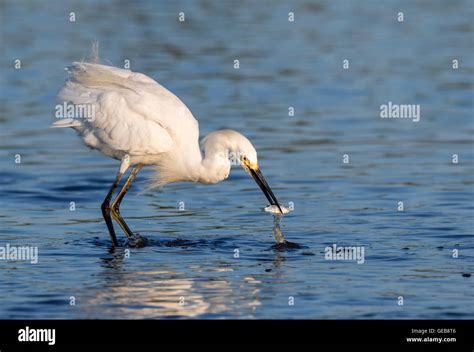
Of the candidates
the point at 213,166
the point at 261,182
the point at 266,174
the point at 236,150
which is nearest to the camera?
the point at 236,150

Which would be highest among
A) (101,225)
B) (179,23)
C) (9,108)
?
A: (179,23)

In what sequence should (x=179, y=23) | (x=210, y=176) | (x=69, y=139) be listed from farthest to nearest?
(x=179, y=23), (x=69, y=139), (x=210, y=176)

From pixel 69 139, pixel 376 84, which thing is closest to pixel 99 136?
pixel 69 139

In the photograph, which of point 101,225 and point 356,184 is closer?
point 101,225

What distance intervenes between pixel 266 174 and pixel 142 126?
4.39m

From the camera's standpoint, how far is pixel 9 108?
71.9 feet

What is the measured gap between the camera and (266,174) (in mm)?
17453

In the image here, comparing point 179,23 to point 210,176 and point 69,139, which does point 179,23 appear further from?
point 210,176

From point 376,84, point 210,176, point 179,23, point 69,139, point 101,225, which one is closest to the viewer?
point 210,176

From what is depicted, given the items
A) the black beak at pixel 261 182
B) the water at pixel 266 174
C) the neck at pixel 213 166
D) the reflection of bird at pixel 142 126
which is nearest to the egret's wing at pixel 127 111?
the reflection of bird at pixel 142 126

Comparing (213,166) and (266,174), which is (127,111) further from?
(266,174)

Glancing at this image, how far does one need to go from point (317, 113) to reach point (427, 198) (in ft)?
20.5

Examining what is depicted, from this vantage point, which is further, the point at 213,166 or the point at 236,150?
the point at 213,166

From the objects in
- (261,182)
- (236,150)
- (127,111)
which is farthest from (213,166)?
(127,111)
